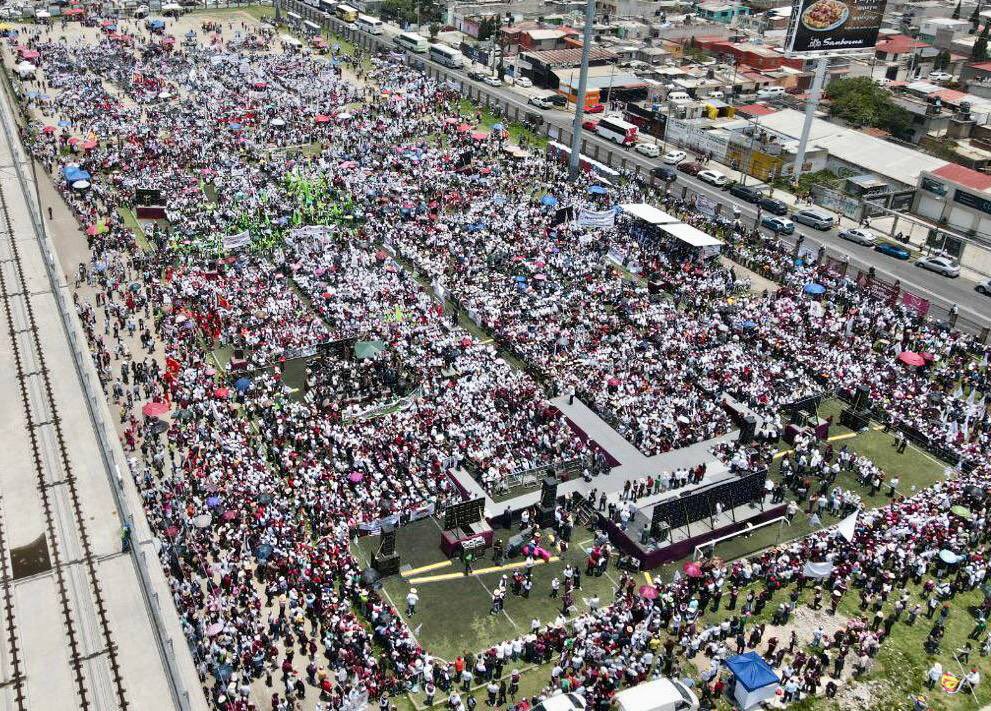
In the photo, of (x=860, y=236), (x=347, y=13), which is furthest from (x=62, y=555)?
(x=347, y=13)

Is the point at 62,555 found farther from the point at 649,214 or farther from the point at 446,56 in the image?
the point at 446,56

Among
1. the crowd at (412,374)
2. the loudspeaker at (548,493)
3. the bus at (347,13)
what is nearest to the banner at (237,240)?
the crowd at (412,374)

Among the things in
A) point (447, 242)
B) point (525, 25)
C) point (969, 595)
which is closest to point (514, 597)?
point (969, 595)

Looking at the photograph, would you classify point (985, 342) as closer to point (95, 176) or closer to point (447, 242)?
point (447, 242)

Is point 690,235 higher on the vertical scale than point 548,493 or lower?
higher

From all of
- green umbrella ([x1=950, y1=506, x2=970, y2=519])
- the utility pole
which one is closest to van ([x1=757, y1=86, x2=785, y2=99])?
the utility pole

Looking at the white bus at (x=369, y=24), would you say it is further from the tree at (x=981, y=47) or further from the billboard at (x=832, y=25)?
the tree at (x=981, y=47)

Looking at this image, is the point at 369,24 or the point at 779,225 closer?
the point at 779,225
